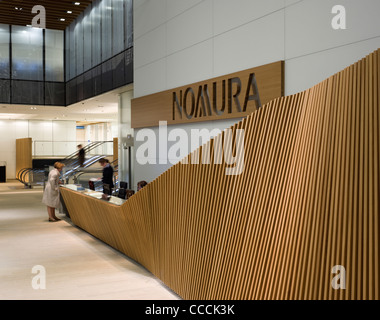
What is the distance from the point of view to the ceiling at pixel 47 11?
59.7ft

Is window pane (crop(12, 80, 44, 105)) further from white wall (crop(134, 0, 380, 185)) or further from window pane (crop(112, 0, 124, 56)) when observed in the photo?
white wall (crop(134, 0, 380, 185))

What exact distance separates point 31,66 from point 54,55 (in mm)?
1395

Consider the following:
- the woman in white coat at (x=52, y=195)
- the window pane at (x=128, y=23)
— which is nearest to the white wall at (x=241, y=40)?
the woman in white coat at (x=52, y=195)

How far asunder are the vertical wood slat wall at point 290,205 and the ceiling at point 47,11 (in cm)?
1551

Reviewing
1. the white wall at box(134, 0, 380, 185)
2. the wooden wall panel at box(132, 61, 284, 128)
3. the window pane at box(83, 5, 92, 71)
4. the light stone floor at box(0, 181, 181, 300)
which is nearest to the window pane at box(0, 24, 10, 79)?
the window pane at box(83, 5, 92, 71)

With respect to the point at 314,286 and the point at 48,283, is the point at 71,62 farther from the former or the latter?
the point at 314,286

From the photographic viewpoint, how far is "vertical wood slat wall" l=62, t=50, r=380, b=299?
262 centimetres

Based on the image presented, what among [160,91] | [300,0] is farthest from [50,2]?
[300,0]

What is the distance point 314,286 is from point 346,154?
83cm

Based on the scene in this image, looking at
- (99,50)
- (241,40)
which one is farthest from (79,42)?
(241,40)

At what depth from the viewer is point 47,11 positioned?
64.9ft

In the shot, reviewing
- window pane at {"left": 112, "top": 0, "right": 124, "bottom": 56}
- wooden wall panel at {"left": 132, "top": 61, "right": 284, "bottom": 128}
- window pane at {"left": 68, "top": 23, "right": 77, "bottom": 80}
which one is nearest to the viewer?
wooden wall panel at {"left": 132, "top": 61, "right": 284, "bottom": 128}

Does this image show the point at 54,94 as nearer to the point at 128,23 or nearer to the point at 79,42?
the point at 79,42

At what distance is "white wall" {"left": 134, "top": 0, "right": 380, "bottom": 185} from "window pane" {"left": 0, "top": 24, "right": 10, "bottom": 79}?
11.9 meters
